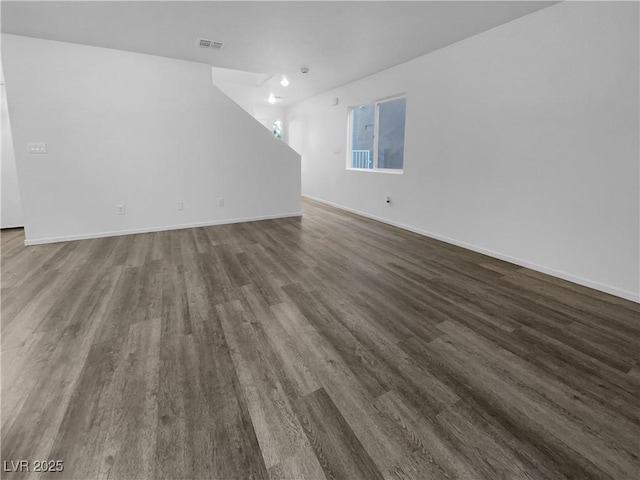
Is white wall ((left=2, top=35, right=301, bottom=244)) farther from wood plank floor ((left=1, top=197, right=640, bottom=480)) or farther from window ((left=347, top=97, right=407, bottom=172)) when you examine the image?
window ((left=347, top=97, right=407, bottom=172))

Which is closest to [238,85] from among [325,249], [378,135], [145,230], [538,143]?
[378,135]

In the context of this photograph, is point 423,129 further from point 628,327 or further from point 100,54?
point 100,54

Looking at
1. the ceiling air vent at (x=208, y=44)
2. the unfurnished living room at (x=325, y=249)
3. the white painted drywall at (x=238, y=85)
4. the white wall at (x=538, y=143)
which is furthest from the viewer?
the white painted drywall at (x=238, y=85)

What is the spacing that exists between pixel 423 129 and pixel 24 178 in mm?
5193

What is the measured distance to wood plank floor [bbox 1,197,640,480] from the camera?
1.18 metres

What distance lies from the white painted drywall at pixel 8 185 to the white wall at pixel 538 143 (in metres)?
5.98

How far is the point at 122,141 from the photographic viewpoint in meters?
4.25

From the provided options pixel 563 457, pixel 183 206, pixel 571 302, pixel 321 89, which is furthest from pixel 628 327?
pixel 321 89

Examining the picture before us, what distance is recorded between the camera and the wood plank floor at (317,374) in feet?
3.86

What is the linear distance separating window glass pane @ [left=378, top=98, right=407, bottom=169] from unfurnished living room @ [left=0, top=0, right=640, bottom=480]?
0.05 meters

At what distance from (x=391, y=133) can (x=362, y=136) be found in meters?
0.98

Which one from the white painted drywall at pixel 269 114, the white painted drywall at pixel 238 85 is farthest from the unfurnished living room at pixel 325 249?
the white painted drywall at pixel 269 114

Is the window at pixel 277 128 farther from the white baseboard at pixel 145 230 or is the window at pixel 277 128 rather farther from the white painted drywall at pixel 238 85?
the white baseboard at pixel 145 230

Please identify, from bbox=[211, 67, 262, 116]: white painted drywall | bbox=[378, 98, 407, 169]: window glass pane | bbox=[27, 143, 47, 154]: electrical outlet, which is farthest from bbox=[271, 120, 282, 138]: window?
bbox=[27, 143, 47, 154]: electrical outlet
